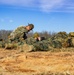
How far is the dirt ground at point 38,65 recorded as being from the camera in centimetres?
982

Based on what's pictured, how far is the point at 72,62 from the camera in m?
10.1

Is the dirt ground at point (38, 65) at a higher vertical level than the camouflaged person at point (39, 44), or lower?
lower

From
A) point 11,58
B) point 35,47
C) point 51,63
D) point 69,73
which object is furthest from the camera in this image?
point 35,47

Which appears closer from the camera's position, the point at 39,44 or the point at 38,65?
the point at 38,65

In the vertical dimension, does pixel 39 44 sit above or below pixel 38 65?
above

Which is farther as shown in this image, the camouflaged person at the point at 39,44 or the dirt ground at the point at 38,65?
the camouflaged person at the point at 39,44

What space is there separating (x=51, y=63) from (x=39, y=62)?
1.52 feet

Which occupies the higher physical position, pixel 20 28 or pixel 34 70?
pixel 20 28

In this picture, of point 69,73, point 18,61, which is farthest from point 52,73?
point 18,61

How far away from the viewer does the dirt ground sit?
32.2 ft

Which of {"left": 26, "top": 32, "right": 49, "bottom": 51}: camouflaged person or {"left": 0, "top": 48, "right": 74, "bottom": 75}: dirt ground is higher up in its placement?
{"left": 26, "top": 32, "right": 49, "bottom": 51}: camouflaged person

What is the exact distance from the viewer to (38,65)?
1022 cm

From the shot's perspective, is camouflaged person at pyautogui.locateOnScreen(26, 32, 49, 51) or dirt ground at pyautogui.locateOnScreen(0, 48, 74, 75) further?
camouflaged person at pyautogui.locateOnScreen(26, 32, 49, 51)

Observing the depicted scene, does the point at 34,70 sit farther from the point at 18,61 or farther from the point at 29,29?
the point at 29,29
